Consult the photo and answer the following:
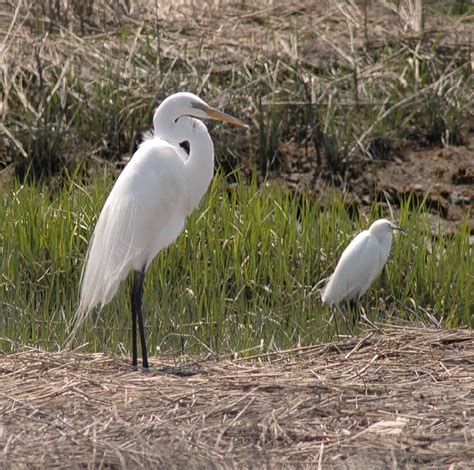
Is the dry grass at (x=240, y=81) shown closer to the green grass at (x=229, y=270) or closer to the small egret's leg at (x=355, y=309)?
the green grass at (x=229, y=270)

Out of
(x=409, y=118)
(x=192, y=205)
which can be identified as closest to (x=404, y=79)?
(x=409, y=118)

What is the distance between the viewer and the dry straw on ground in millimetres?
4164

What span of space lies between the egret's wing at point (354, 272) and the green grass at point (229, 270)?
0.57ft

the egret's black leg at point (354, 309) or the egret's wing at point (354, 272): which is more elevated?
the egret's wing at point (354, 272)

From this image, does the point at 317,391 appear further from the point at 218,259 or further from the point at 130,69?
the point at 130,69

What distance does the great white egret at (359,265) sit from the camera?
7.31 meters

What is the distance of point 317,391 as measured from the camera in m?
4.88

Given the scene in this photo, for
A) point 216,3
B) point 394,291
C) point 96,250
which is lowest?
point 394,291

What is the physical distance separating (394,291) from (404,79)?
276 centimetres

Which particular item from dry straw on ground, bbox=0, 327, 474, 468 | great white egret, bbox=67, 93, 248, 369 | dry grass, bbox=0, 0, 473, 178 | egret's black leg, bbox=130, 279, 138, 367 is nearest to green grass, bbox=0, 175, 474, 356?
egret's black leg, bbox=130, 279, 138, 367

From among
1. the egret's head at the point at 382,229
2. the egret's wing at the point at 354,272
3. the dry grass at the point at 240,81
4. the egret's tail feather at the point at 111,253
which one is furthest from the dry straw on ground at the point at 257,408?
the dry grass at the point at 240,81

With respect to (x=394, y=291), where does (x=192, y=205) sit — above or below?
above

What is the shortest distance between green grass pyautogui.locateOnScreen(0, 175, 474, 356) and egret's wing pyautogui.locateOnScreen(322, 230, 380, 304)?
0.17 metres

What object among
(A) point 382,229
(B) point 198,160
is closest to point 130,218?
(B) point 198,160
